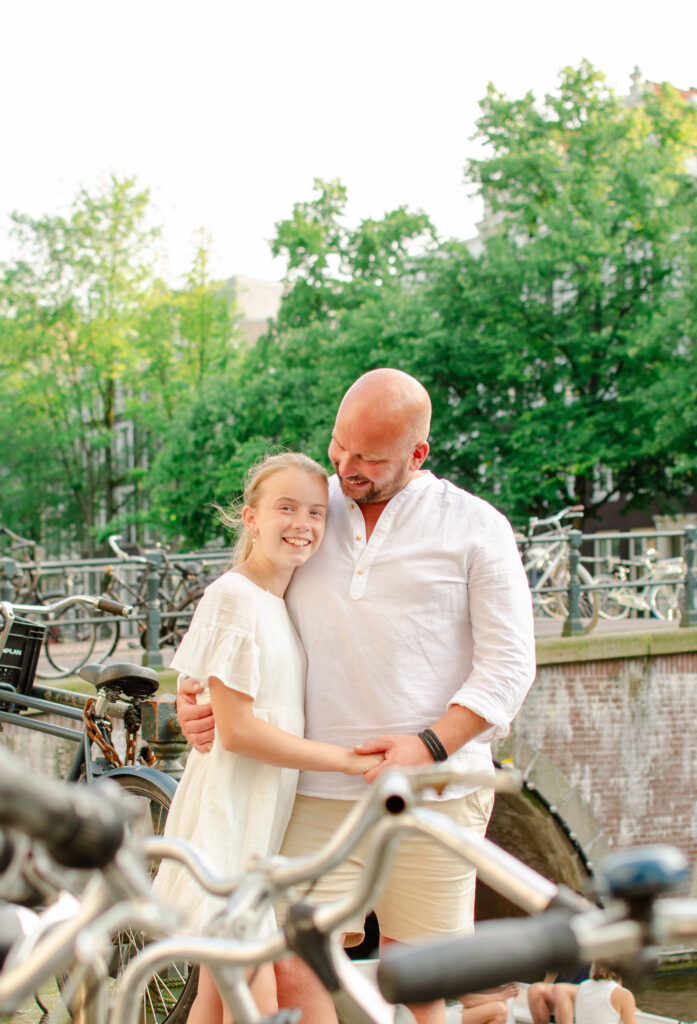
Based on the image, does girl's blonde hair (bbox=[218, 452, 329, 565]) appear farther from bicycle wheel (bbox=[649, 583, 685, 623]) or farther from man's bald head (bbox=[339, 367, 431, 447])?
bicycle wheel (bbox=[649, 583, 685, 623])

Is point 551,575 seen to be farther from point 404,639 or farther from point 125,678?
point 404,639

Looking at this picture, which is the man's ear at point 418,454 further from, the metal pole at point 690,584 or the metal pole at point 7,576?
the metal pole at point 690,584

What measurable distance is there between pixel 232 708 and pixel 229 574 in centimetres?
29

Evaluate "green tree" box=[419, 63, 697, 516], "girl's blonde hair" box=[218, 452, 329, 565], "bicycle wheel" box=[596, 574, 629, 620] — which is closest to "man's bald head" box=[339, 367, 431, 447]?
"girl's blonde hair" box=[218, 452, 329, 565]

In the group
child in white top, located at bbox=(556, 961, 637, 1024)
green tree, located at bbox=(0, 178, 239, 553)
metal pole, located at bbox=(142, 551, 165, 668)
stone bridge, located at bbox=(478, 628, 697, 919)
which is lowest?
stone bridge, located at bbox=(478, 628, 697, 919)

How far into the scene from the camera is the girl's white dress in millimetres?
2268

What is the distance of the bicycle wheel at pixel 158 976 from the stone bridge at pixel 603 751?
674 centimetres

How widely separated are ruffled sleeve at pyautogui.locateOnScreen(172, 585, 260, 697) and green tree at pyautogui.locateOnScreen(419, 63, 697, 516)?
1524 cm

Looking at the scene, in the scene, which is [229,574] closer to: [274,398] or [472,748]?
[472,748]

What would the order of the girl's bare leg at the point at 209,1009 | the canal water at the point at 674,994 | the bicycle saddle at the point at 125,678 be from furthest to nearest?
the canal water at the point at 674,994
the bicycle saddle at the point at 125,678
the girl's bare leg at the point at 209,1009

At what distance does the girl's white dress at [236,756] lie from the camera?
2.27m

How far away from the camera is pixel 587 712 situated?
34.6 ft

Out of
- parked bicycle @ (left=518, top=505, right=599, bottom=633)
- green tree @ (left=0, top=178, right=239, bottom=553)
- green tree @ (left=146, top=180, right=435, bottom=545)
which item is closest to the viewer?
parked bicycle @ (left=518, top=505, right=599, bottom=633)

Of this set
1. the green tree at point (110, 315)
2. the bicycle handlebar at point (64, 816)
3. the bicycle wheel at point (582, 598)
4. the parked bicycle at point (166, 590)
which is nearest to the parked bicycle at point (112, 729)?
the bicycle handlebar at point (64, 816)
